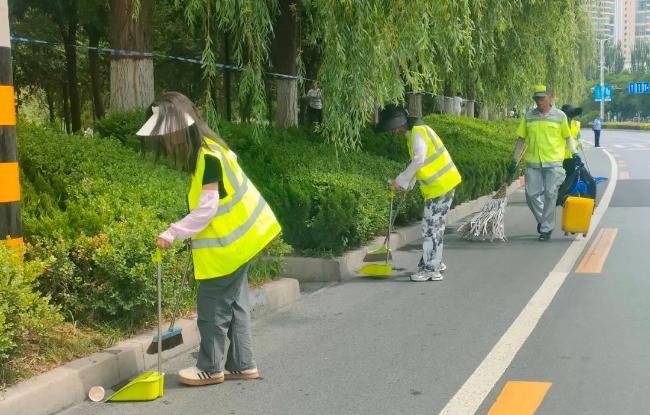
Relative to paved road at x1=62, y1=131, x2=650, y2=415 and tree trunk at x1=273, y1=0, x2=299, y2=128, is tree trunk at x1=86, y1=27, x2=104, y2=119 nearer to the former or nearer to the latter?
tree trunk at x1=273, y1=0, x2=299, y2=128

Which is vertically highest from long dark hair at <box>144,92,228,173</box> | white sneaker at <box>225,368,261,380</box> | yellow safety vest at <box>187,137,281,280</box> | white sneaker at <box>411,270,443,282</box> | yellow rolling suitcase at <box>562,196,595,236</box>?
long dark hair at <box>144,92,228,173</box>

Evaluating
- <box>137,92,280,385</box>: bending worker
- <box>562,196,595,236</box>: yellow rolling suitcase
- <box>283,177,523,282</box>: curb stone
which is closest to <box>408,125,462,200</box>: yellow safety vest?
<box>283,177,523,282</box>: curb stone

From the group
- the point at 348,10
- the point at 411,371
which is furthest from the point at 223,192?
the point at 348,10

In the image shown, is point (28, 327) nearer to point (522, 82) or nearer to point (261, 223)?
point (261, 223)

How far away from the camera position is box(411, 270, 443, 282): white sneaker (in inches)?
344

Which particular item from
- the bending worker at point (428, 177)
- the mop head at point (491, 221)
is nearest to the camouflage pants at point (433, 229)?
the bending worker at point (428, 177)

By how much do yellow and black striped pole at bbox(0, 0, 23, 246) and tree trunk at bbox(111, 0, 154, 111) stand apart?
4.09 m

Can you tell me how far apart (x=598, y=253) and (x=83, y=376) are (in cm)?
669

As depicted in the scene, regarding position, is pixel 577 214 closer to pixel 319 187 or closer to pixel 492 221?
pixel 492 221

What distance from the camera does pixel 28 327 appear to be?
15.8 ft

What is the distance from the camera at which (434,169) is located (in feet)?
28.2

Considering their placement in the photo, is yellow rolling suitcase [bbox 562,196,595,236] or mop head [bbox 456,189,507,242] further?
mop head [bbox 456,189,507,242]

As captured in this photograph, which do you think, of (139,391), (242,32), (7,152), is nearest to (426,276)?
(242,32)

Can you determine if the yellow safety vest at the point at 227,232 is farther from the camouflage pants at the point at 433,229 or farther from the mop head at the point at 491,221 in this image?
the mop head at the point at 491,221
